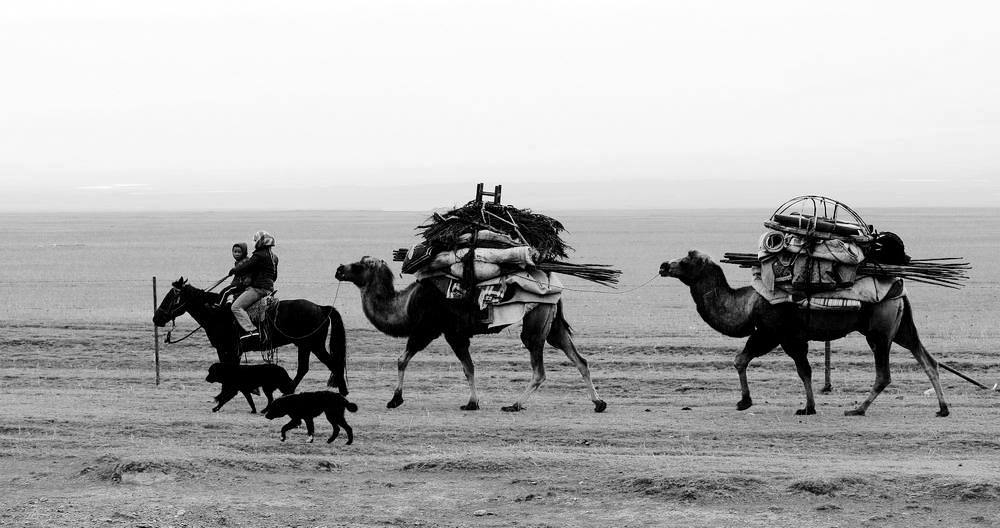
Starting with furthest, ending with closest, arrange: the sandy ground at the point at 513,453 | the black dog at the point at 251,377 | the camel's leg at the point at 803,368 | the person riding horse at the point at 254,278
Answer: the person riding horse at the point at 254,278, the camel's leg at the point at 803,368, the black dog at the point at 251,377, the sandy ground at the point at 513,453

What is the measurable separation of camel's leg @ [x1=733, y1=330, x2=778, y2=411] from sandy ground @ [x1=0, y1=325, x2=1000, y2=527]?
191 mm

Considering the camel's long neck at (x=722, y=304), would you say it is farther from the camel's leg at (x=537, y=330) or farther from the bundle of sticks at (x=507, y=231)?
the camel's leg at (x=537, y=330)

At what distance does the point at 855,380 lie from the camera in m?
19.1

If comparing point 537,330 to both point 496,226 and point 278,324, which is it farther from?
point 278,324

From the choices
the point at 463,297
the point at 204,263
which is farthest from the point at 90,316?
the point at 204,263

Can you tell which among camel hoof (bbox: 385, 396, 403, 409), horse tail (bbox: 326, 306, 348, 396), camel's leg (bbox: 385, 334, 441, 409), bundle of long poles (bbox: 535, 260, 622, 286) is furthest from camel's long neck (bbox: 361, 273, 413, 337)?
bundle of long poles (bbox: 535, 260, 622, 286)

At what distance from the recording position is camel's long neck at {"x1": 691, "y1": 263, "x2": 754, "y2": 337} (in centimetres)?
1706

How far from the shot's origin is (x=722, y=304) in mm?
17219

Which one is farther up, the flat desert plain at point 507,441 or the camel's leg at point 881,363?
the camel's leg at point 881,363

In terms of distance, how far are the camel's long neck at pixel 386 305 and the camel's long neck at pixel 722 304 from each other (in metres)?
3.63

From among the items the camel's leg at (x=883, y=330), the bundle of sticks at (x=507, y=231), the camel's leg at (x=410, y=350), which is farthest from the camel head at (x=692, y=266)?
the camel's leg at (x=410, y=350)

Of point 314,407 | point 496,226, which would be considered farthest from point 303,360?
point 314,407

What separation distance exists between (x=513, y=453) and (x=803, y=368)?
471 cm

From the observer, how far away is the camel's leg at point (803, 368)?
1619cm
